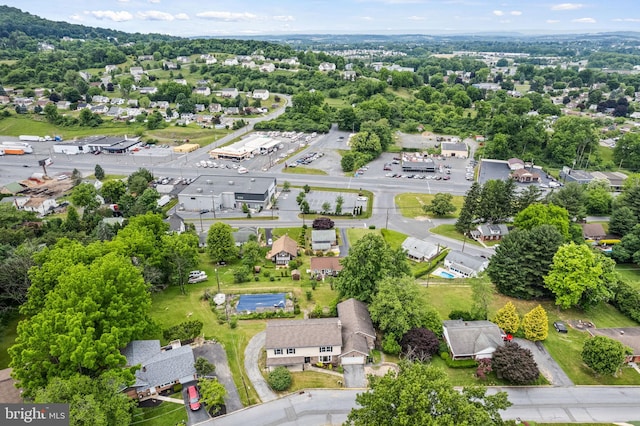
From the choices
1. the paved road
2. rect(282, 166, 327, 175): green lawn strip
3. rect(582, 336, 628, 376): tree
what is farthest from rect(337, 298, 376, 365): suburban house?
rect(282, 166, 327, 175): green lawn strip

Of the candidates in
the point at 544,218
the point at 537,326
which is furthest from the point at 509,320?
the point at 544,218

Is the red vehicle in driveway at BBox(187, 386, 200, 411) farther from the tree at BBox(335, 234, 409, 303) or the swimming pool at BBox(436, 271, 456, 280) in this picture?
the swimming pool at BBox(436, 271, 456, 280)

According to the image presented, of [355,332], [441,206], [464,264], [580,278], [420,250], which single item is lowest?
[420,250]

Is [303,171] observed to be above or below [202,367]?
above

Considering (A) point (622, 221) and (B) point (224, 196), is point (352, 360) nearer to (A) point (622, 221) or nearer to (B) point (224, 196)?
(B) point (224, 196)

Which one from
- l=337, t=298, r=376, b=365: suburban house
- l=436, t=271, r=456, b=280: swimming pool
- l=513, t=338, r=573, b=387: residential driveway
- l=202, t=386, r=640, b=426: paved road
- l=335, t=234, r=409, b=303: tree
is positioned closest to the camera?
l=202, t=386, r=640, b=426: paved road

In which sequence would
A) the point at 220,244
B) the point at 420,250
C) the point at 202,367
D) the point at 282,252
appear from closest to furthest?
1. the point at 202,367
2. the point at 220,244
3. the point at 282,252
4. the point at 420,250

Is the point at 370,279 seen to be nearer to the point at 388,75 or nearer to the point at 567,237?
the point at 567,237

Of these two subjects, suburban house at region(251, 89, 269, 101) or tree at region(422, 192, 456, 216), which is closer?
tree at region(422, 192, 456, 216)
